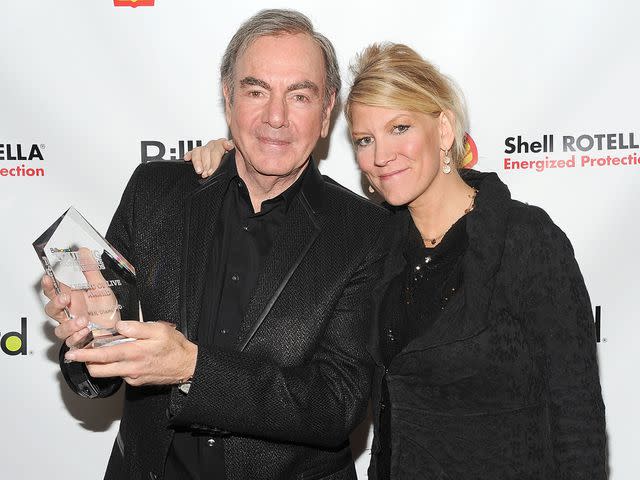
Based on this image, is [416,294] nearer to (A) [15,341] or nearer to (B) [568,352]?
(B) [568,352]

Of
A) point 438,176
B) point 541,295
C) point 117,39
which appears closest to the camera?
point 541,295

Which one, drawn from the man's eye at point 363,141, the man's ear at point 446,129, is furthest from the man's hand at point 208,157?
the man's ear at point 446,129

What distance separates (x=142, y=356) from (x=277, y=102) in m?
0.81

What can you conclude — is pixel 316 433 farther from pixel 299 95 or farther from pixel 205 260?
pixel 299 95

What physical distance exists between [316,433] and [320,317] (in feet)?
0.96

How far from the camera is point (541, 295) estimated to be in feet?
5.89

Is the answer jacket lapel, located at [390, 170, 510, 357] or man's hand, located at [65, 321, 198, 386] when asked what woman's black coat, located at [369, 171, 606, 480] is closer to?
jacket lapel, located at [390, 170, 510, 357]

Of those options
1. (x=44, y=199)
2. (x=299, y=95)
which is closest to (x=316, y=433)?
(x=299, y=95)

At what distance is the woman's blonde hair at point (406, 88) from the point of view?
198cm

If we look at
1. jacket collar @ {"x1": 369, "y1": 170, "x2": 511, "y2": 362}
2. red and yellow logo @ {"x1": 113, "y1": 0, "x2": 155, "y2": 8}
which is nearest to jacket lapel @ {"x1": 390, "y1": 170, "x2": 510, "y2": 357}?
jacket collar @ {"x1": 369, "y1": 170, "x2": 511, "y2": 362}

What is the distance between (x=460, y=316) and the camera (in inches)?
73.4

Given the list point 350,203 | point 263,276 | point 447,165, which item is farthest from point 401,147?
point 263,276

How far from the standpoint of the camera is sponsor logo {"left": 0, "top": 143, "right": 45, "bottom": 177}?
9.54ft

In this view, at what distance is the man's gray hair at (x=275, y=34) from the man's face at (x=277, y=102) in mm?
20
